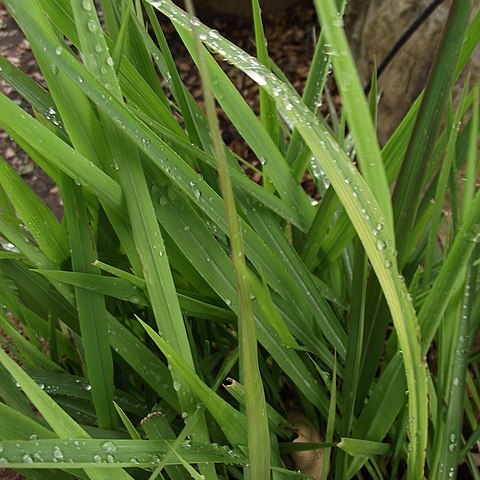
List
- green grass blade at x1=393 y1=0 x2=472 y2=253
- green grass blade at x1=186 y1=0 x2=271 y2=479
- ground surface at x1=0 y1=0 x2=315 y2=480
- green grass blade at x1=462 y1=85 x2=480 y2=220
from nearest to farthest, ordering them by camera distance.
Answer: green grass blade at x1=186 y1=0 x2=271 y2=479, green grass blade at x1=393 y1=0 x2=472 y2=253, green grass blade at x1=462 y1=85 x2=480 y2=220, ground surface at x1=0 y1=0 x2=315 y2=480

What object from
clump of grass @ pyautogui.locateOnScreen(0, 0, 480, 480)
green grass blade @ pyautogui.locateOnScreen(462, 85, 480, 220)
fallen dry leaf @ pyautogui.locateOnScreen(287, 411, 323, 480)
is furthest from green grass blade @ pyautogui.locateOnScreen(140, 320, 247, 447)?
green grass blade @ pyautogui.locateOnScreen(462, 85, 480, 220)

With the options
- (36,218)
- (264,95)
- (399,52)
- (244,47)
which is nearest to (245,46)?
(244,47)

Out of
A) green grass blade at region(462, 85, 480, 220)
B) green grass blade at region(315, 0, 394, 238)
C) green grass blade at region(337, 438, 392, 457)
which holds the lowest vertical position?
green grass blade at region(337, 438, 392, 457)

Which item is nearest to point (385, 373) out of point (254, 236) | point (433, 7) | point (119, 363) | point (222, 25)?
point (254, 236)

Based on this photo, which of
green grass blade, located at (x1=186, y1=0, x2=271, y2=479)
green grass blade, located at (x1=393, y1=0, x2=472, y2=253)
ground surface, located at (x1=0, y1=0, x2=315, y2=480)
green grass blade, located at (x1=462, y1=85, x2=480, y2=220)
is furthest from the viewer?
ground surface, located at (x1=0, y1=0, x2=315, y2=480)

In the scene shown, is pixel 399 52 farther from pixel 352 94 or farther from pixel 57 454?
pixel 57 454

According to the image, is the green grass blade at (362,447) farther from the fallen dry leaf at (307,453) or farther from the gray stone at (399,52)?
the gray stone at (399,52)

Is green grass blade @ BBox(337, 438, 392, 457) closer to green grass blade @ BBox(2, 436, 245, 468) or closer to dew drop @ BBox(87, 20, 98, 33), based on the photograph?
green grass blade @ BBox(2, 436, 245, 468)

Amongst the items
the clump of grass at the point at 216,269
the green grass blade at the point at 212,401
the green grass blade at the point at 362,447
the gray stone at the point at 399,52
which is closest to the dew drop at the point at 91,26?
the clump of grass at the point at 216,269
